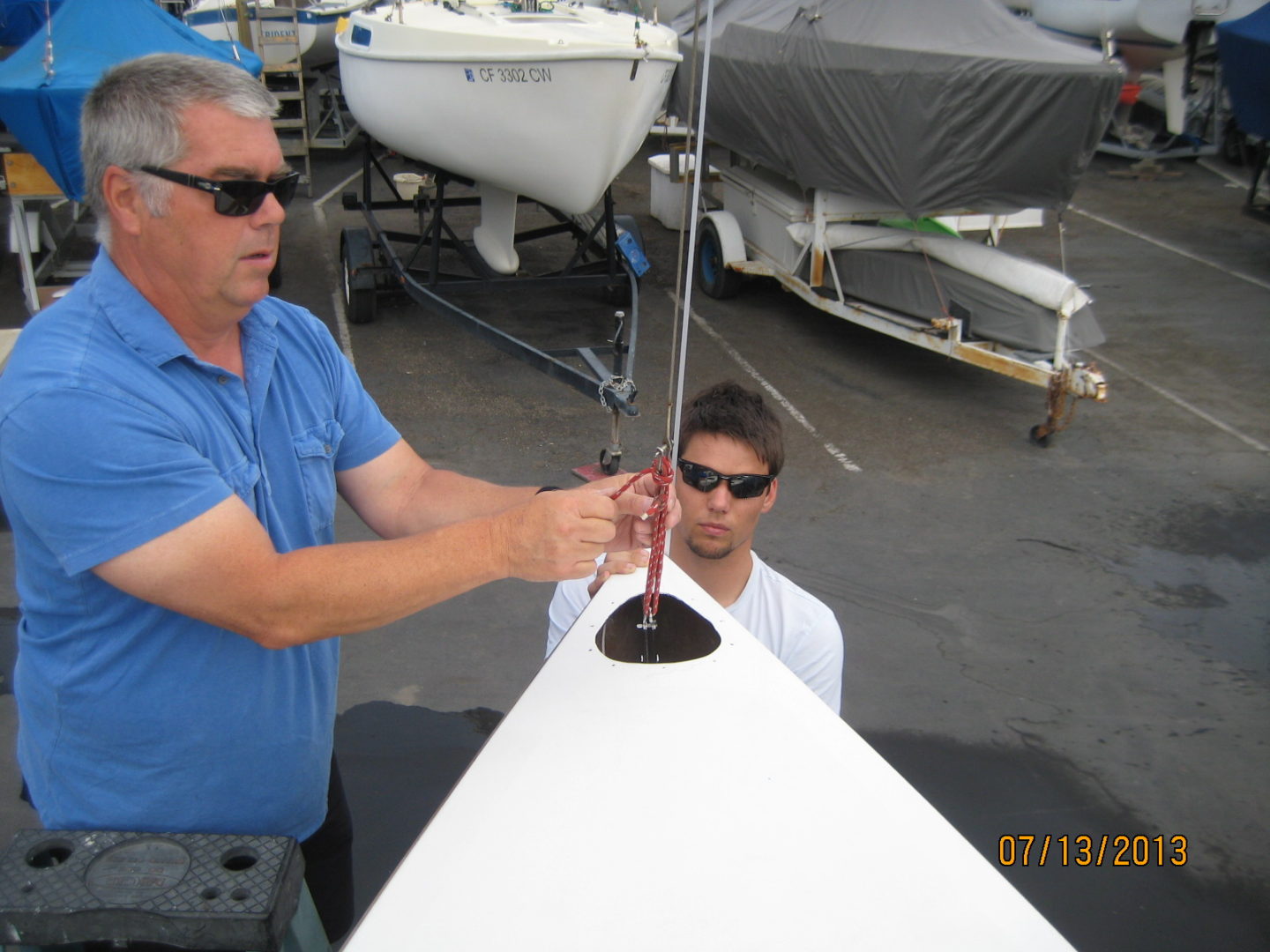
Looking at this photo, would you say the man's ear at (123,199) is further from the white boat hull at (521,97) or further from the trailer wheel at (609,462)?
the white boat hull at (521,97)

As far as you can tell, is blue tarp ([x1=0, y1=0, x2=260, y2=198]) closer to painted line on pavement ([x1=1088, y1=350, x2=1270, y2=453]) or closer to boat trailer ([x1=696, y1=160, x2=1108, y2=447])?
boat trailer ([x1=696, y1=160, x2=1108, y2=447])

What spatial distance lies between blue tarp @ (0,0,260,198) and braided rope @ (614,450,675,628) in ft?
16.5

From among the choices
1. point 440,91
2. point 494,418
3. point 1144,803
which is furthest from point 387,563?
point 440,91

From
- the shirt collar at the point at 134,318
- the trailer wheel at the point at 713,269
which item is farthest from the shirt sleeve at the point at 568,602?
the trailer wheel at the point at 713,269

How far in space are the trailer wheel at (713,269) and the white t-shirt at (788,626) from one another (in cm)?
609

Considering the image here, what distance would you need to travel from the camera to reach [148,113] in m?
1.45

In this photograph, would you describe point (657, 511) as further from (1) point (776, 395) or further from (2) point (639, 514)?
(1) point (776, 395)

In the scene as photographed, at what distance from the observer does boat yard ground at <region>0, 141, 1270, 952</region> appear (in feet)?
11.0

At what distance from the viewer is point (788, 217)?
24.8 ft

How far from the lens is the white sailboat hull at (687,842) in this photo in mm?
1450

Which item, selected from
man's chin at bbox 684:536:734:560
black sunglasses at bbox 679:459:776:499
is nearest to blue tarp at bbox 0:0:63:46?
black sunglasses at bbox 679:459:776:499

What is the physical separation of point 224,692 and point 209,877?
27 cm

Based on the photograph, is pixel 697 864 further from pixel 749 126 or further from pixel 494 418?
pixel 749 126

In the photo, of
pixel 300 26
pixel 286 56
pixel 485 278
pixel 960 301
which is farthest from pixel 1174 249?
pixel 300 26
